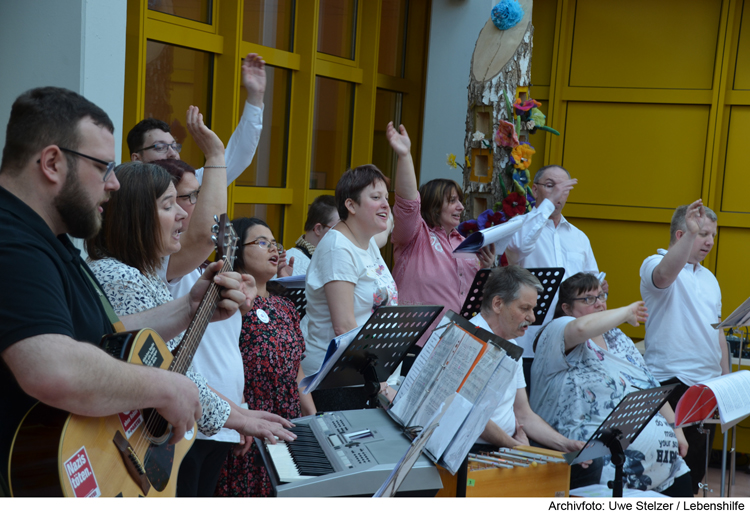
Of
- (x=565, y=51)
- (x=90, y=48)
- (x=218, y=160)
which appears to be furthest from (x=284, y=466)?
(x=565, y=51)

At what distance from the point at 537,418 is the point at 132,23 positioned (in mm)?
2722

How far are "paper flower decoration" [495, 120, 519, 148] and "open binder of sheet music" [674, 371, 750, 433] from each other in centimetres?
203

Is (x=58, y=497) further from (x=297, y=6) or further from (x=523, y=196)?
(x=297, y=6)

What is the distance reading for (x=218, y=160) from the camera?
219 centimetres

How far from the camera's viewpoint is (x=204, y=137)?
2.25 meters

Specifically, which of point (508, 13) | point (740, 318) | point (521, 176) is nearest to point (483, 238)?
point (521, 176)

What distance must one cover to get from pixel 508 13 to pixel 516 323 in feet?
7.79

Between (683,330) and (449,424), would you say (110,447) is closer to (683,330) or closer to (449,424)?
(449,424)

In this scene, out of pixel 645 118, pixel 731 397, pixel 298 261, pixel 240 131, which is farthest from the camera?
pixel 645 118

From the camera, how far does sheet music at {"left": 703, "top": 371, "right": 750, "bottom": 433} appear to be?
8.43 feet

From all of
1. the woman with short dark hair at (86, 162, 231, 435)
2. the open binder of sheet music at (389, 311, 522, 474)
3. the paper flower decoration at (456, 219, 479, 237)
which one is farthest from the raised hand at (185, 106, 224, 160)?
the paper flower decoration at (456, 219, 479, 237)

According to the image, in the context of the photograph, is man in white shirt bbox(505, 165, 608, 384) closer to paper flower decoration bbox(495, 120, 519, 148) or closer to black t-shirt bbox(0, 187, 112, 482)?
paper flower decoration bbox(495, 120, 519, 148)

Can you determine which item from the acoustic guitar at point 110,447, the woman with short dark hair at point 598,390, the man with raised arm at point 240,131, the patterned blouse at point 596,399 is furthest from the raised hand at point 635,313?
the acoustic guitar at point 110,447

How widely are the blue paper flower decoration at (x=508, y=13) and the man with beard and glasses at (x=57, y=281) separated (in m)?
3.47
